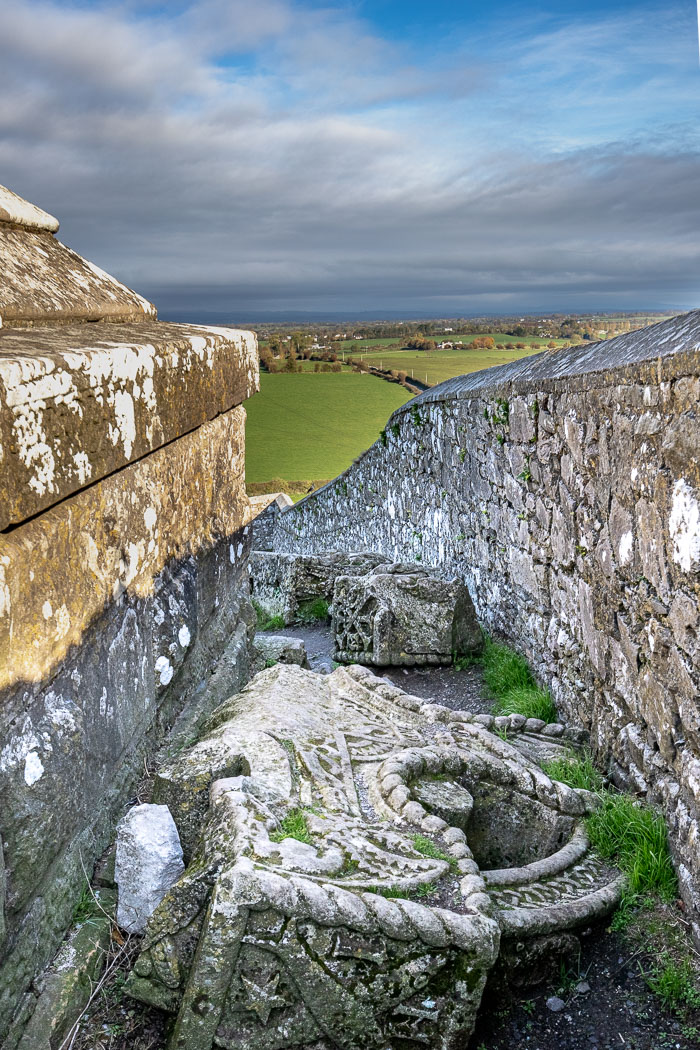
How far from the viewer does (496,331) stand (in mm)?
14609

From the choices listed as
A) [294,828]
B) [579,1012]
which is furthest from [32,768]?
[579,1012]

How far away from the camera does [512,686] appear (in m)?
4.48

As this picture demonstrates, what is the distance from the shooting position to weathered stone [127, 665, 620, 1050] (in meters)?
1.61

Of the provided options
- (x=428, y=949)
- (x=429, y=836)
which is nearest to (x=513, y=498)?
(x=429, y=836)

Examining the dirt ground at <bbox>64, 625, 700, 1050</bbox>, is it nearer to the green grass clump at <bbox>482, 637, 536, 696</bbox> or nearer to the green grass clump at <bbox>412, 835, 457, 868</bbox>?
the green grass clump at <bbox>412, 835, 457, 868</bbox>

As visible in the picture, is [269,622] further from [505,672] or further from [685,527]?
[685,527]

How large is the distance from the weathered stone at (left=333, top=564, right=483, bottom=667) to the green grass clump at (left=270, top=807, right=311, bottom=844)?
3236 millimetres

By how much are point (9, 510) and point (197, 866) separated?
92 centimetres

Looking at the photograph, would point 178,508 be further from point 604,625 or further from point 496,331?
point 496,331

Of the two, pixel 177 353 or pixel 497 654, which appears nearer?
pixel 177 353

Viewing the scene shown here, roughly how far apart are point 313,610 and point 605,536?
477cm

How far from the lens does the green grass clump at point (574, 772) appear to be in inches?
117

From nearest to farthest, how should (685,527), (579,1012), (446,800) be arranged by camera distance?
1. (579,1012)
2. (446,800)
3. (685,527)

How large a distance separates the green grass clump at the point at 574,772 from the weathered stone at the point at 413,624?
202cm
